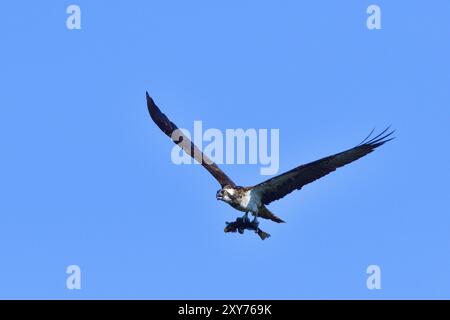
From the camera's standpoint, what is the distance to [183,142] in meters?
38.2

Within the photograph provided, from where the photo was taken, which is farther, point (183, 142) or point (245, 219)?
point (183, 142)

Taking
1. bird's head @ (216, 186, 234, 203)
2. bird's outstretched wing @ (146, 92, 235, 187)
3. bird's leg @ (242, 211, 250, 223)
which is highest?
bird's outstretched wing @ (146, 92, 235, 187)

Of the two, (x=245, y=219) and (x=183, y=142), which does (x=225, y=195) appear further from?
(x=183, y=142)

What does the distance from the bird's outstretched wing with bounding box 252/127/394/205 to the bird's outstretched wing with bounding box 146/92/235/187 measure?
0.91 meters

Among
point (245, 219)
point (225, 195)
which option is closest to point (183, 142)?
point (225, 195)

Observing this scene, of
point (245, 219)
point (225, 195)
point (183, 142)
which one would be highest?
point (183, 142)

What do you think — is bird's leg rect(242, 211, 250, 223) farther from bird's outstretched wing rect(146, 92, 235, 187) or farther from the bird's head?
bird's outstretched wing rect(146, 92, 235, 187)

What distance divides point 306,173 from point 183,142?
3293 mm

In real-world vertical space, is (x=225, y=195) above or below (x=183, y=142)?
below

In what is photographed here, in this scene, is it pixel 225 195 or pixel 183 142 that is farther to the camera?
pixel 183 142

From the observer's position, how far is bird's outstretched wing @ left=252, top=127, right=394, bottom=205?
118 feet
